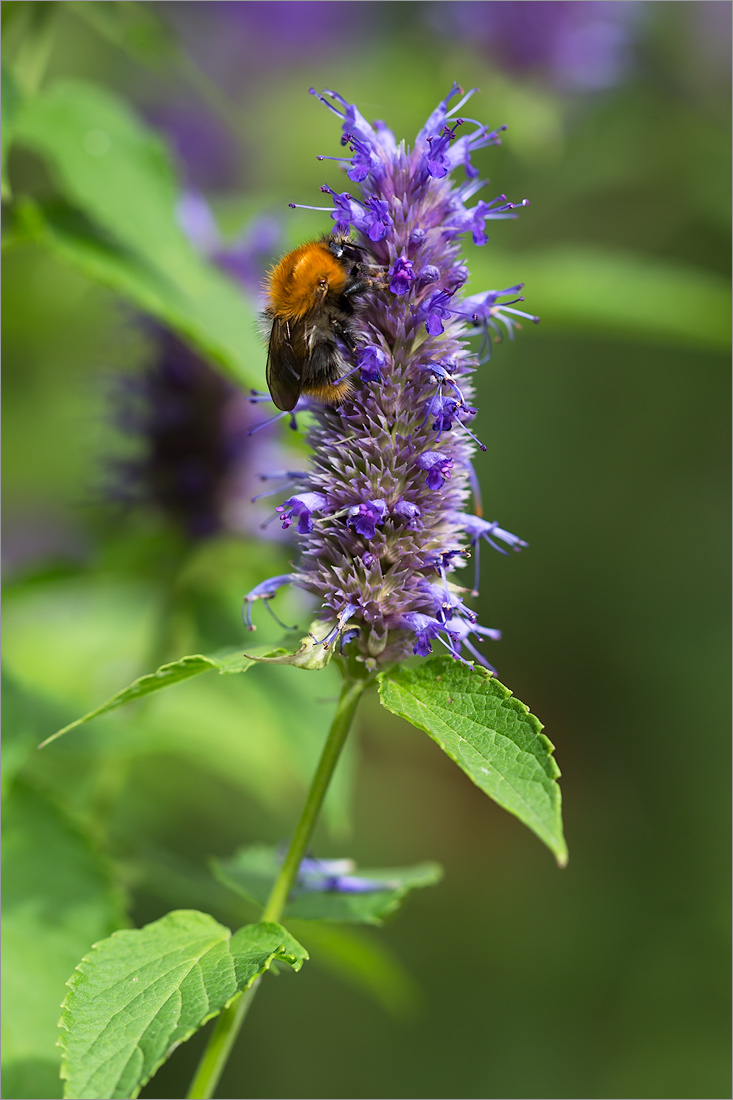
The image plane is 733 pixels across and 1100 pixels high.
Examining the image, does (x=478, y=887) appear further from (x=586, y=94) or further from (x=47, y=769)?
(x=586, y=94)

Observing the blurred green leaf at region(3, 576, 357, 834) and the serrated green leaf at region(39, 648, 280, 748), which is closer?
the serrated green leaf at region(39, 648, 280, 748)

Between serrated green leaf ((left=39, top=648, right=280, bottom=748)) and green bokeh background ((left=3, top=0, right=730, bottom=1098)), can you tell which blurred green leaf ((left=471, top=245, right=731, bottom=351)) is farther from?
serrated green leaf ((left=39, top=648, right=280, bottom=748))

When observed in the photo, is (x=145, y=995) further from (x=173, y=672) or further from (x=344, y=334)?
(x=344, y=334)

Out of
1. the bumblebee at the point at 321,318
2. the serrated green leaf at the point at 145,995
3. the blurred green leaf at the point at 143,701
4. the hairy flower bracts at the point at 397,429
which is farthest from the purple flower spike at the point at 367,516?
the blurred green leaf at the point at 143,701

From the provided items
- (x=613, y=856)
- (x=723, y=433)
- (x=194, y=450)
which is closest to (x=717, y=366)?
(x=723, y=433)

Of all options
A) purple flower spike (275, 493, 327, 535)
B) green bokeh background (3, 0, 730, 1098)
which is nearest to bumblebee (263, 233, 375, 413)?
purple flower spike (275, 493, 327, 535)

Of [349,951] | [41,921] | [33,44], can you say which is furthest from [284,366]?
[33,44]
